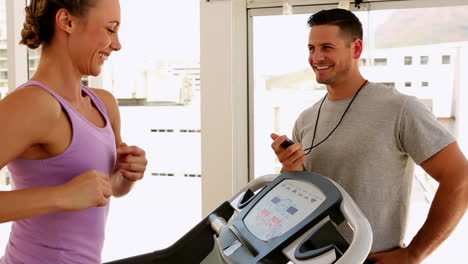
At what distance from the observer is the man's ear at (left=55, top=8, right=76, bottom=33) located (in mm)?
1042

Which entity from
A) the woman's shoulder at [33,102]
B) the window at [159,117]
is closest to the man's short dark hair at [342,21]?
the woman's shoulder at [33,102]

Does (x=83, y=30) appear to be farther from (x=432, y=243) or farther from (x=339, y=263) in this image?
(x=432, y=243)

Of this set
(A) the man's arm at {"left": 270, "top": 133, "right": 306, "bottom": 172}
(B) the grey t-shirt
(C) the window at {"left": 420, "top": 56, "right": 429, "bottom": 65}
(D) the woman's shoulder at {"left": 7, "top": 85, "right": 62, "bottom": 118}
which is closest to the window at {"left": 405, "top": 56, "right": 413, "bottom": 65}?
(C) the window at {"left": 420, "top": 56, "right": 429, "bottom": 65}

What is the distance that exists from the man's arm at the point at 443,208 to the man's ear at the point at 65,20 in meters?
1.09

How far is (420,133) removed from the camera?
4.82ft

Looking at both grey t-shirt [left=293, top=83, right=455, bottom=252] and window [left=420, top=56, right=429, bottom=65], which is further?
window [left=420, top=56, right=429, bottom=65]

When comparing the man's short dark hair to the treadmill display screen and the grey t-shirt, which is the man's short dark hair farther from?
the treadmill display screen

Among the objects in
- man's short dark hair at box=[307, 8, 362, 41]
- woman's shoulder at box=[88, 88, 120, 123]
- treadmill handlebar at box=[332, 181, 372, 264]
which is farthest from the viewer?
man's short dark hair at box=[307, 8, 362, 41]

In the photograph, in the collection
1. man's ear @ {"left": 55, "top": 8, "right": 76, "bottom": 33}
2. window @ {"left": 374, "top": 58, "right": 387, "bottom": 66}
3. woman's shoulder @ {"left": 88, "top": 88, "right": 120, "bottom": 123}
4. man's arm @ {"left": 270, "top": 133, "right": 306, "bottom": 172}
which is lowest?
man's arm @ {"left": 270, "top": 133, "right": 306, "bottom": 172}

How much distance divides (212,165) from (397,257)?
1475mm

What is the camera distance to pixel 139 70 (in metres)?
3.47

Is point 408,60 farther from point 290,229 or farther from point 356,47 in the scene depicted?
point 290,229

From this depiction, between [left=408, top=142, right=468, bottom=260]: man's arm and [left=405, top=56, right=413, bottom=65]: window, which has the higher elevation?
[left=405, top=56, right=413, bottom=65]: window

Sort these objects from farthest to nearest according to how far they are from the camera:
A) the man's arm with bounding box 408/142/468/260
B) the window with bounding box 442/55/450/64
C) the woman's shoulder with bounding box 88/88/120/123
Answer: the window with bounding box 442/55/450/64
the man's arm with bounding box 408/142/468/260
the woman's shoulder with bounding box 88/88/120/123
